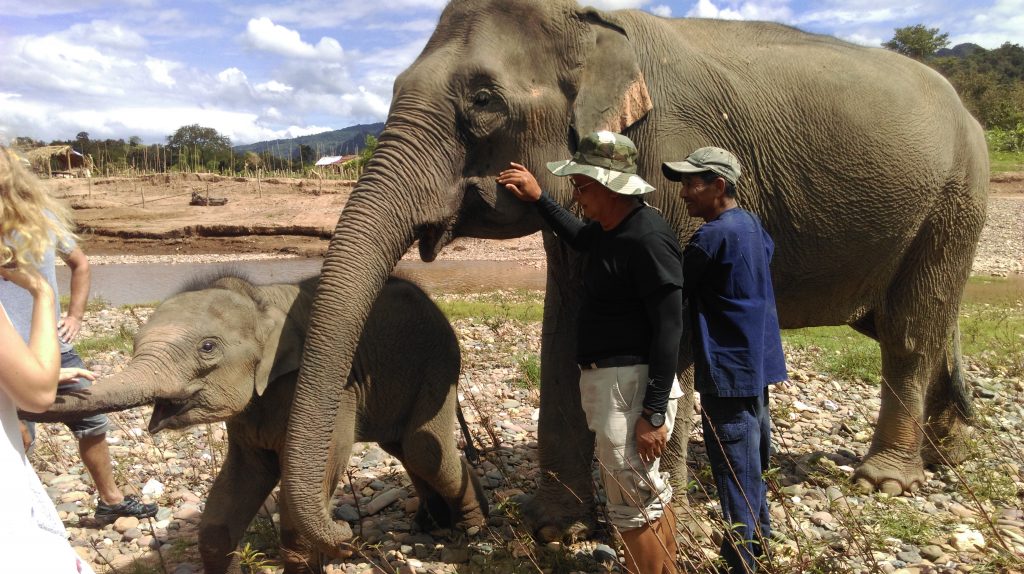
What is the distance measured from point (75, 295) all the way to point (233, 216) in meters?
30.0

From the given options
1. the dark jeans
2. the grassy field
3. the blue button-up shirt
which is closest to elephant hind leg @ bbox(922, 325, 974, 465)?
the grassy field

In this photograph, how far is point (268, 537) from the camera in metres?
4.47

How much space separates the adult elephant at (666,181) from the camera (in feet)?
11.6

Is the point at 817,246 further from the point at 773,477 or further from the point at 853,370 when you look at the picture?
the point at 853,370

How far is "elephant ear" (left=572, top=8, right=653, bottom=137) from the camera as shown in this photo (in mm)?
3740

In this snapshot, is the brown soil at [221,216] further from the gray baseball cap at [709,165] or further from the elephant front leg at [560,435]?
the gray baseball cap at [709,165]

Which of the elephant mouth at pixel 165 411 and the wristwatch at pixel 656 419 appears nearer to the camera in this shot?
the wristwatch at pixel 656 419

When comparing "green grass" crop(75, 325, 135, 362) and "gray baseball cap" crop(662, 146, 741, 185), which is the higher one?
"gray baseball cap" crop(662, 146, 741, 185)

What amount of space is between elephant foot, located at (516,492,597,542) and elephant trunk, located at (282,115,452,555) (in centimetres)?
141

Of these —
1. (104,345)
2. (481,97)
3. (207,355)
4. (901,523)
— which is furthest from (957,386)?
(104,345)

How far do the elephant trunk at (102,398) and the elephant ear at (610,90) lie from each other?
7.19ft

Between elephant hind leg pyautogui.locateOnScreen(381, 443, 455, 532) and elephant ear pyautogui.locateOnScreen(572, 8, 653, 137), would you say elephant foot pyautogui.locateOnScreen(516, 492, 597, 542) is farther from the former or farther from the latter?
elephant ear pyautogui.locateOnScreen(572, 8, 653, 137)

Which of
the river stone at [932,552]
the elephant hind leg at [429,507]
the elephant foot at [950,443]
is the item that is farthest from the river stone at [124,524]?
the elephant foot at [950,443]

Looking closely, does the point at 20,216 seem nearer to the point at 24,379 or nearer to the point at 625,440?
the point at 24,379
